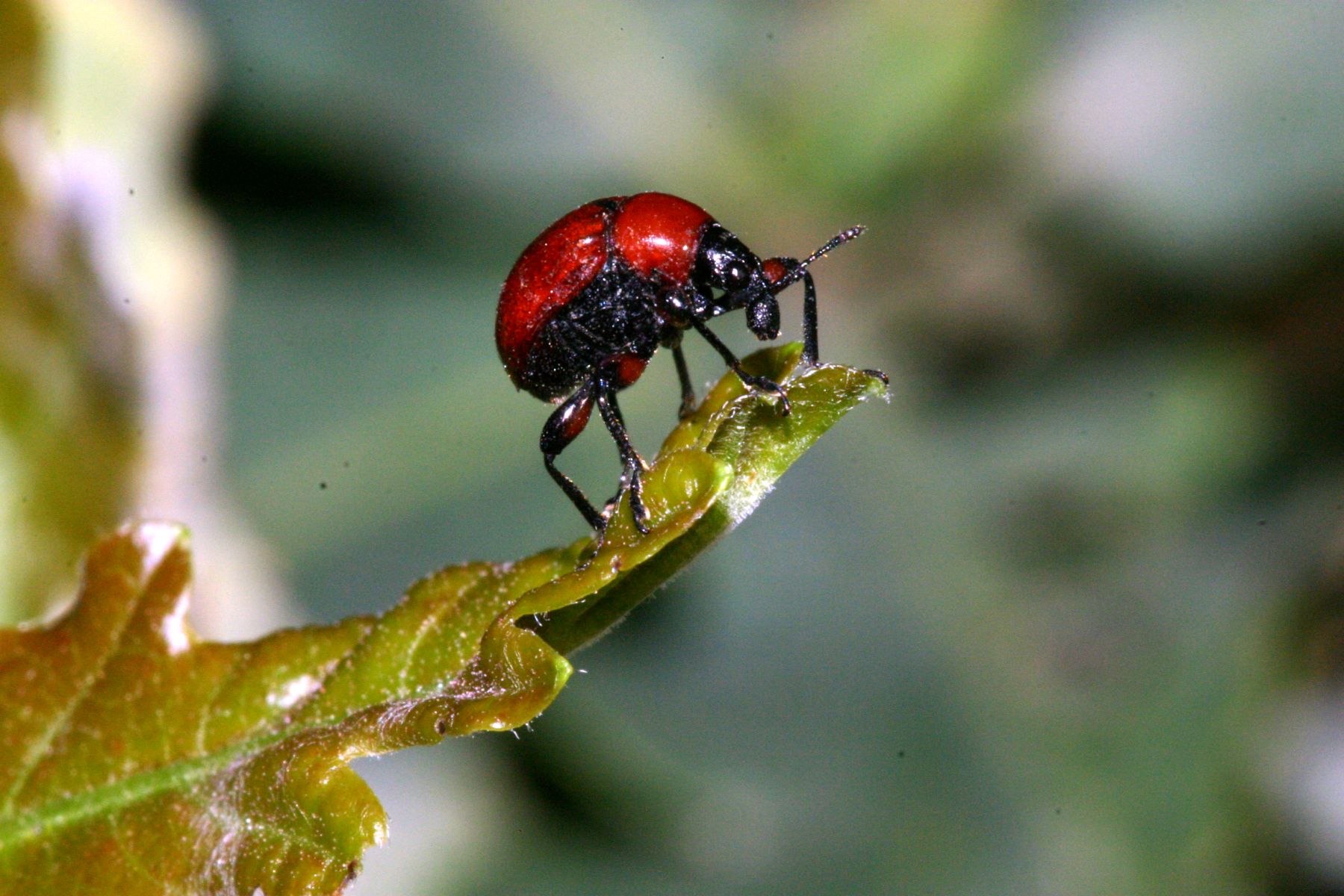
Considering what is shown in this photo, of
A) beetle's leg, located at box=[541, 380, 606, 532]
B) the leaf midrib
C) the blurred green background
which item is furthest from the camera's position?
the blurred green background

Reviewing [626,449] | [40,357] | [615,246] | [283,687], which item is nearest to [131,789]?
[283,687]

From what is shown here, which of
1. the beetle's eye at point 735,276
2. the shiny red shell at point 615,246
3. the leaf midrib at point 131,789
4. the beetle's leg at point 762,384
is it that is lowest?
the leaf midrib at point 131,789

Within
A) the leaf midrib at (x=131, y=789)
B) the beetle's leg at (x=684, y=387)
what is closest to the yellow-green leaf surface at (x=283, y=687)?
the leaf midrib at (x=131, y=789)

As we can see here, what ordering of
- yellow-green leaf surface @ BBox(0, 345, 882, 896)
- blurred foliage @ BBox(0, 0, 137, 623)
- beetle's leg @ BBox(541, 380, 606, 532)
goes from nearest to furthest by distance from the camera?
yellow-green leaf surface @ BBox(0, 345, 882, 896) < blurred foliage @ BBox(0, 0, 137, 623) < beetle's leg @ BBox(541, 380, 606, 532)

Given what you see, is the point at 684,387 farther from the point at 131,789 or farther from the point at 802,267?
the point at 131,789

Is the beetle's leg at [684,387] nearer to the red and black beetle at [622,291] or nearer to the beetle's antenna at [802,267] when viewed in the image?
the red and black beetle at [622,291]

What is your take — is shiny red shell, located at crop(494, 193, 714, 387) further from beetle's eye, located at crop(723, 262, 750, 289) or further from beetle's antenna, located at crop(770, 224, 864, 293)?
beetle's antenna, located at crop(770, 224, 864, 293)

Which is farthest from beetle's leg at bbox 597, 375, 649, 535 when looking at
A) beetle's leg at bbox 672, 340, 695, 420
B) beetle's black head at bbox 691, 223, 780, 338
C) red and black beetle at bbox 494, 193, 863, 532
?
beetle's black head at bbox 691, 223, 780, 338
